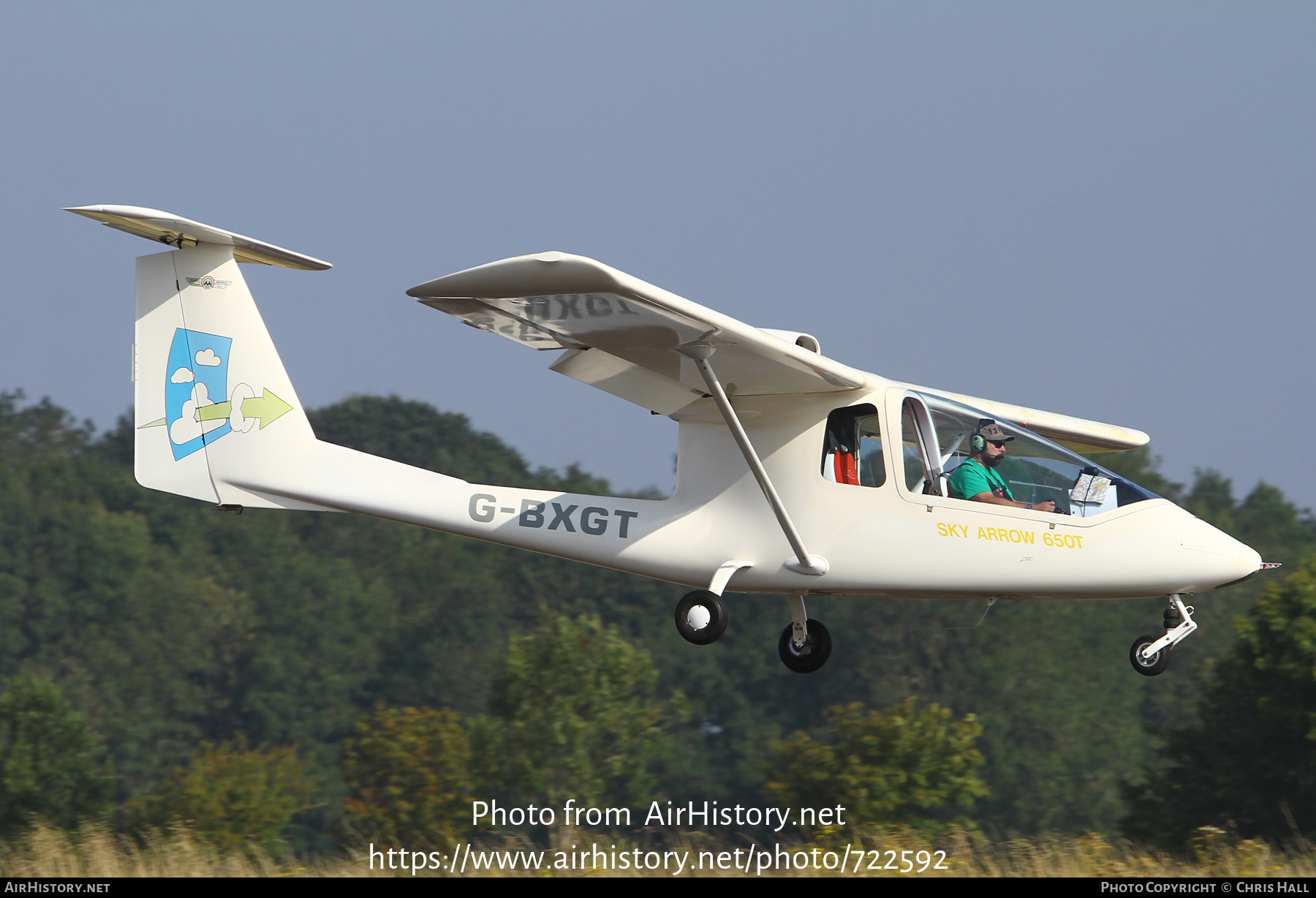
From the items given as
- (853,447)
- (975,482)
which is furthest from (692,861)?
(975,482)

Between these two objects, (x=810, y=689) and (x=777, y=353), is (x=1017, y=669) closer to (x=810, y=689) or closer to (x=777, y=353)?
(x=810, y=689)

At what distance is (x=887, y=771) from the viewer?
37438 mm

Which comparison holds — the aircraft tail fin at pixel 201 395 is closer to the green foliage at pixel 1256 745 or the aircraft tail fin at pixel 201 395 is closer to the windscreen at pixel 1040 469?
the windscreen at pixel 1040 469

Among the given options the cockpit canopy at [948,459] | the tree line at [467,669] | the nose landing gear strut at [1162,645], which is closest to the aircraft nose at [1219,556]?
the nose landing gear strut at [1162,645]

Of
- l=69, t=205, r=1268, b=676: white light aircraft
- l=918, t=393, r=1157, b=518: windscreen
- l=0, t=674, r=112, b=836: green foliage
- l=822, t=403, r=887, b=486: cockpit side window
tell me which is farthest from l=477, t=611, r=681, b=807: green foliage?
l=918, t=393, r=1157, b=518: windscreen

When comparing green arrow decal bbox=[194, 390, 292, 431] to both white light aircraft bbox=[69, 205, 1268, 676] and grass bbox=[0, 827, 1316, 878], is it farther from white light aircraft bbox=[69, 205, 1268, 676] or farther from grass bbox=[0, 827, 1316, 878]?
grass bbox=[0, 827, 1316, 878]

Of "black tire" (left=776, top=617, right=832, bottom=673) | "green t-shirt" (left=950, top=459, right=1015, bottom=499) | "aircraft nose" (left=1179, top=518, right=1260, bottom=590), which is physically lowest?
"black tire" (left=776, top=617, right=832, bottom=673)

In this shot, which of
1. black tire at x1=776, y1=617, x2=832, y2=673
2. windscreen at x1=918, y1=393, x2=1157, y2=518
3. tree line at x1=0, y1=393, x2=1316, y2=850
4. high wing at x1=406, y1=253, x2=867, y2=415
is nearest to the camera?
high wing at x1=406, y1=253, x2=867, y2=415

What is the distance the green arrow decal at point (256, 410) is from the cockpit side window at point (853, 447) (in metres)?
4.99

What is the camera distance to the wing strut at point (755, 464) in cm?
1041

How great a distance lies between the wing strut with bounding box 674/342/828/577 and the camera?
10.4m

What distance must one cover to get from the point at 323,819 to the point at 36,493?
929 inches

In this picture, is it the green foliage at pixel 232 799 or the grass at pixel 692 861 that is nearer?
the grass at pixel 692 861

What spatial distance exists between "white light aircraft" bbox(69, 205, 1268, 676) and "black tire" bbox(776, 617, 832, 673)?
2 cm
